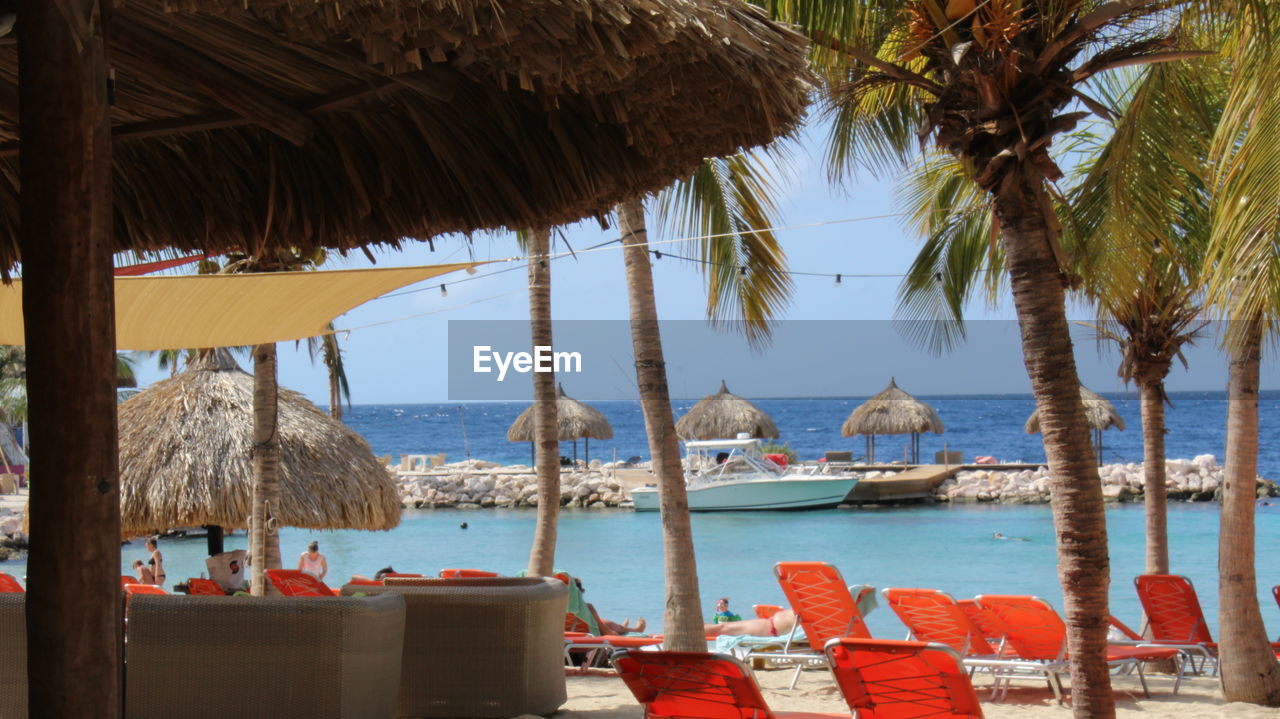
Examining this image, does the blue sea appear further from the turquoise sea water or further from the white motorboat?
the white motorboat

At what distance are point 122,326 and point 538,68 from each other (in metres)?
4.57

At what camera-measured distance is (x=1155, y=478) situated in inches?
369

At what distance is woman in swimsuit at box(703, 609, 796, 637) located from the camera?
9852mm

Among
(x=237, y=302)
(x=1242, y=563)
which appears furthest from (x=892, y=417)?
(x=237, y=302)

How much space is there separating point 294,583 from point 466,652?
3.23 m

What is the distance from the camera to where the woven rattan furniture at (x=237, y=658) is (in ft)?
12.6

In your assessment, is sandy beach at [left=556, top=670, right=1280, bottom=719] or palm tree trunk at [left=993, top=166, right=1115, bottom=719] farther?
sandy beach at [left=556, top=670, right=1280, bottom=719]

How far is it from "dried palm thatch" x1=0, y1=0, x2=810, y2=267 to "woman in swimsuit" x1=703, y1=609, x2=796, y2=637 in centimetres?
661

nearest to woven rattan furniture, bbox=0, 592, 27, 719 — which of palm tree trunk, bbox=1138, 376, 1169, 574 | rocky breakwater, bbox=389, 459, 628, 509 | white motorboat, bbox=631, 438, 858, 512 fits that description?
palm tree trunk, bbox=1138, 376, 1169, 574

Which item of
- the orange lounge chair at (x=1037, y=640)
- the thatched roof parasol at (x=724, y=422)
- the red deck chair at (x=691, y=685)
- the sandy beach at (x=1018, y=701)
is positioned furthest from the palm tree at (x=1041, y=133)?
the thatched roof parasol at (x=724, y=422)

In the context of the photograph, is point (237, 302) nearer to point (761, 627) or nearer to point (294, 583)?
point (294, 583)

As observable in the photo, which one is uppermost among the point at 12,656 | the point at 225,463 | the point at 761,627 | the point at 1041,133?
the point at 1041,133

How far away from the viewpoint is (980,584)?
18.9 metres

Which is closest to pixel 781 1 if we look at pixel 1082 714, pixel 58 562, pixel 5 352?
pixel 1082 714
